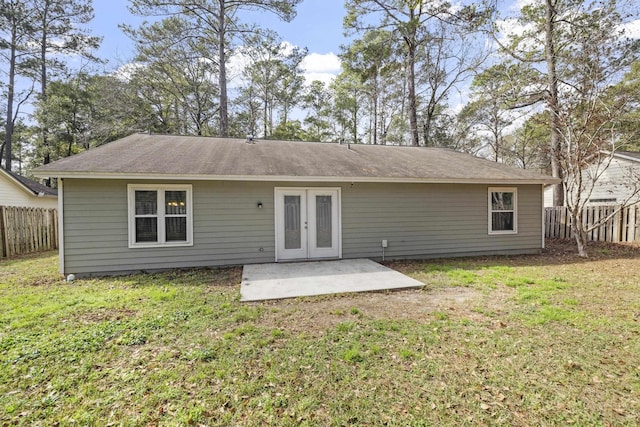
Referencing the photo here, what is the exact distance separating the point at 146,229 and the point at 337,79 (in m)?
19.5

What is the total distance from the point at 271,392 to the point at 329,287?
2.95 metres

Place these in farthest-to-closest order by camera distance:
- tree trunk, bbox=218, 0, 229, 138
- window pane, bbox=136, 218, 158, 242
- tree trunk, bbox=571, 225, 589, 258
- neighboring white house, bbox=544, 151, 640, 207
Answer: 1. tree trunk, bbox=218, 0, 229, 138
2. neighboring white house, bbox=544, 151, 640, 207
3. tree trunk, bbox=571, 225, 589, 258
4. window pane, bbox=136, 218, 158, 242

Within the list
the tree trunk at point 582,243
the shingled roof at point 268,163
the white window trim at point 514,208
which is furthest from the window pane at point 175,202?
the tree trunk at point 582,243

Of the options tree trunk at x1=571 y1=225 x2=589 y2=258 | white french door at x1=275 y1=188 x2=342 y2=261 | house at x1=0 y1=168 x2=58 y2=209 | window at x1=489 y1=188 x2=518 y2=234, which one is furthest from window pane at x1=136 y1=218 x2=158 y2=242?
house at x1=0 y1=168 x2=58 y2=209

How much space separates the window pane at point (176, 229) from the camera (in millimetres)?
6758

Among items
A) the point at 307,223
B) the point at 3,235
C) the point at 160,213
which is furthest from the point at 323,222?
the point at 3,235

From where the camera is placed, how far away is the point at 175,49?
15.8m

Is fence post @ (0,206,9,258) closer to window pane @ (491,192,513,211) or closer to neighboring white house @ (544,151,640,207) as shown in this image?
window pane @ (491,192,513,211)

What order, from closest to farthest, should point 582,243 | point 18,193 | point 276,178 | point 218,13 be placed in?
point 276,178
point 582,243
point 18,193
point 218,13

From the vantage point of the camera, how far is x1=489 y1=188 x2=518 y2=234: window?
28.6ft

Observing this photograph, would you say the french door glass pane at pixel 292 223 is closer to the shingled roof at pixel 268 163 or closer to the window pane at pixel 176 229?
the shingled roof at pixel 268 163

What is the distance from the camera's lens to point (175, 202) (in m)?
6.77

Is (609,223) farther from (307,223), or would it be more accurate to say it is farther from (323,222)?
(307,223)

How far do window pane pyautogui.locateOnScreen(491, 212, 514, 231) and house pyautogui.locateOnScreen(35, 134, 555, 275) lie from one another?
0.03m
